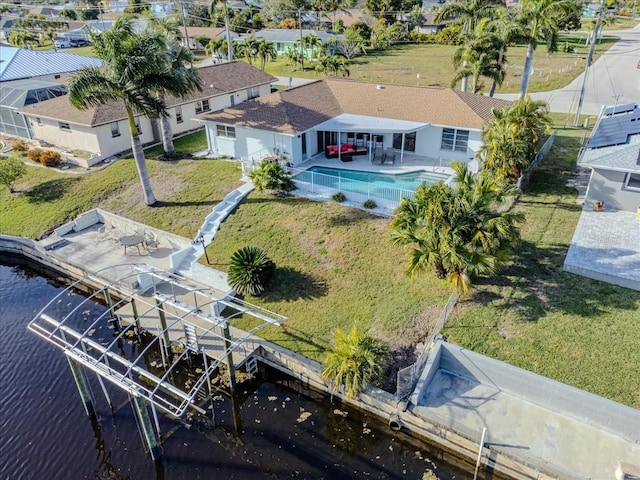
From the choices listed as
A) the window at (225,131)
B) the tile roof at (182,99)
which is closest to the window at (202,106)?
the tile roof at (182,99)

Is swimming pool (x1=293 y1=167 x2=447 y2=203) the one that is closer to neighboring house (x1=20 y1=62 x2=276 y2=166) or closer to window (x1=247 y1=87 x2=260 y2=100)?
neighboring house (x1=20 y1=62 x2=276 y2=166)

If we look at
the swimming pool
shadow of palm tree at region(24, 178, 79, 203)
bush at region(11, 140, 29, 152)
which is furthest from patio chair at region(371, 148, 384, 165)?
bush at region(11, 140, 29, 152)

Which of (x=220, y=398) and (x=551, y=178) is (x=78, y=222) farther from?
(x=551, y=178)

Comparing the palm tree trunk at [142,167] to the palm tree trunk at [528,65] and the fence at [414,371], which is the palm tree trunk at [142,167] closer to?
the fence at [414,371]

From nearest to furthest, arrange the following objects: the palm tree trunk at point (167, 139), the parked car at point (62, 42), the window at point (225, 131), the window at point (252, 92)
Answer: the palm tree trunk at point (167, 139) < the window at point (225, 131) < the window at point (252, 92) < the parked car at point (62, 42)

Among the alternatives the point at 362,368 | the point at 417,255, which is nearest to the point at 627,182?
the point at 417,255

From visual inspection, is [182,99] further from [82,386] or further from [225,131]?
[82,386]
